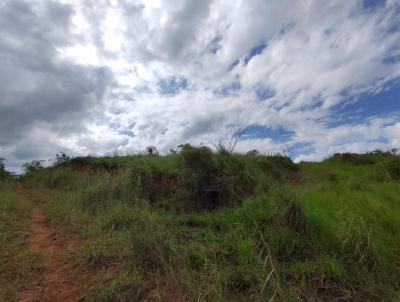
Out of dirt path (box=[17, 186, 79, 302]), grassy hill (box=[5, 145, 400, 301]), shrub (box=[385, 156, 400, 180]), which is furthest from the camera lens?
shrub (box=[385, 156, 400, 180])

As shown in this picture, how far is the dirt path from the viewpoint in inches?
125

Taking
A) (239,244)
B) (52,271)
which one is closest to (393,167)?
(239,244)

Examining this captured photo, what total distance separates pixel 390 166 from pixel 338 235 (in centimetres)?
623

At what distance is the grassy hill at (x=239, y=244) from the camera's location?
9.95ft

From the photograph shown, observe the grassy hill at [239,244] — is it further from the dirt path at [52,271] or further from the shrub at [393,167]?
the shrub at [393,167]

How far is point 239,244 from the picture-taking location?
3799mm

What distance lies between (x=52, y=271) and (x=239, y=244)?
2435 millimetres

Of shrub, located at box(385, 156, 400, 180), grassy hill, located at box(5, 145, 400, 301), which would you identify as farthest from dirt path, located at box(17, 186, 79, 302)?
shrub, located at box(385, 156, 400, 180)

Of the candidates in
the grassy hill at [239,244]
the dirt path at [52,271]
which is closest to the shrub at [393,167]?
the grassy hill at [239,244]

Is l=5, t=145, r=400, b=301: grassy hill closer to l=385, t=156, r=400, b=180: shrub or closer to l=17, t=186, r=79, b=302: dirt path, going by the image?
l=17, t=186, r=79, b=302: dirt path

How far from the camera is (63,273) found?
12.3 feet

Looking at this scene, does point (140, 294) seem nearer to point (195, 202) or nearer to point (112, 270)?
point (112, 270)

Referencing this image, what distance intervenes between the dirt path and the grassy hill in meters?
0.19

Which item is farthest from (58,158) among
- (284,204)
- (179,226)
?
(284,204)
